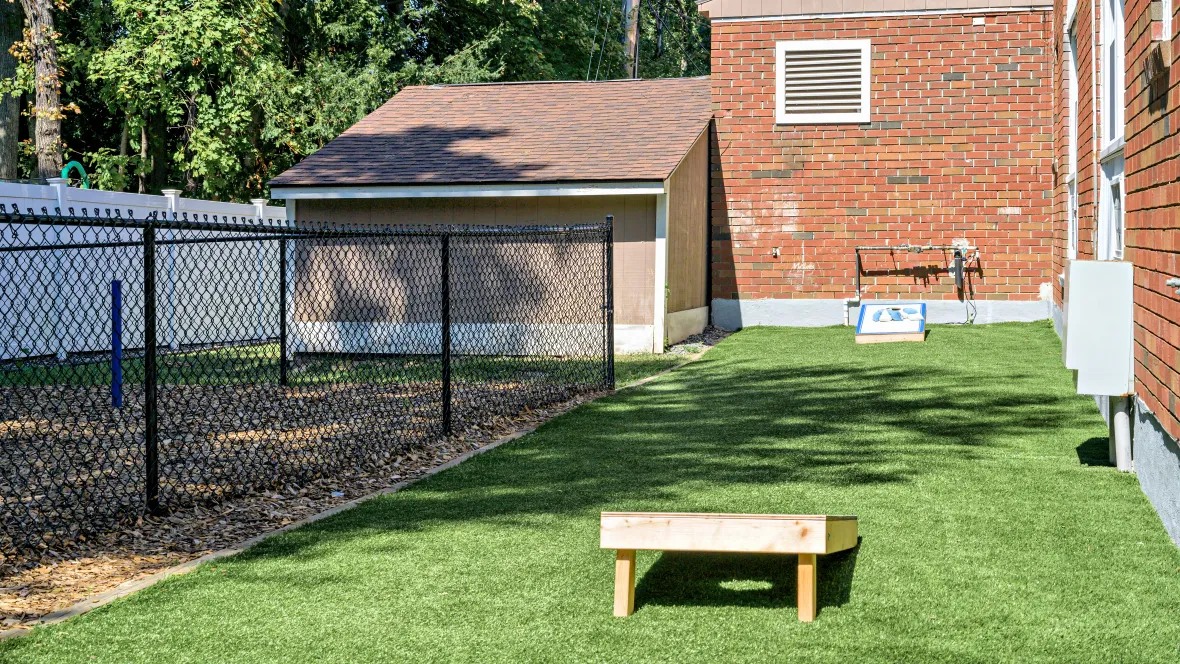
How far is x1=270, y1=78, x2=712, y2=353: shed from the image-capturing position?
600 inches

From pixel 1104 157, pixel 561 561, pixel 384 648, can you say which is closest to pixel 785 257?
Answer: pixel 1104 157

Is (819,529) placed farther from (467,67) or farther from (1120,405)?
(467,67)

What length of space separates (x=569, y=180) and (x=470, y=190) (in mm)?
1404

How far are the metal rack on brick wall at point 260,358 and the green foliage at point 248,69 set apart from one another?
7.71 metres

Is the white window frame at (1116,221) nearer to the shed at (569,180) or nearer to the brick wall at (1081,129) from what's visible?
the brick wall at (1081,129)

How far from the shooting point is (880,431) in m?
8.46

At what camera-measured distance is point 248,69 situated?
2588 centimetres

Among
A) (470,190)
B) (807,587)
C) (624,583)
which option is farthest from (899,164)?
(624,583)

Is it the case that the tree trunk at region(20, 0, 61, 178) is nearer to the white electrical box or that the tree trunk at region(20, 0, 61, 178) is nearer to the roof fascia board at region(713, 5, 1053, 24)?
the roof fascia board at region(713, 5, 1053, 24)

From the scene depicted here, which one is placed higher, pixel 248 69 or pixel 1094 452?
pixel 248 69

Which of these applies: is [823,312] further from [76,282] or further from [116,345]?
[116,345]

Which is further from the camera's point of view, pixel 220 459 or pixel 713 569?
pixel 220 459

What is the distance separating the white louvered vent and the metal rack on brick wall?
12.9 feet

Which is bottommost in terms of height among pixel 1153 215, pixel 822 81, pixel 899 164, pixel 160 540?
pixel 160 540
